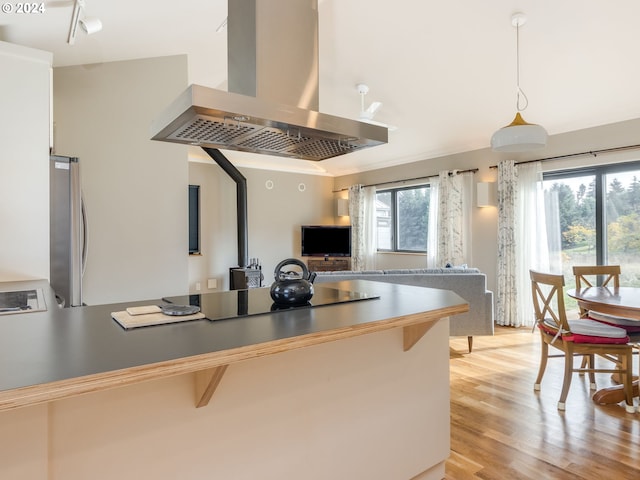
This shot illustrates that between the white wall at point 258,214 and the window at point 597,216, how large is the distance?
4.09 meters

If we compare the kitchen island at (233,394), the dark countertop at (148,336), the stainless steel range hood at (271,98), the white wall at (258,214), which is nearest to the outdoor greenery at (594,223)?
the kitchen island at (233,394)

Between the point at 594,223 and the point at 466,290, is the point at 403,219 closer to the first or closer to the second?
the point at 594,223

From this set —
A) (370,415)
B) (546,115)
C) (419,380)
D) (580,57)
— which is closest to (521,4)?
(580,57)

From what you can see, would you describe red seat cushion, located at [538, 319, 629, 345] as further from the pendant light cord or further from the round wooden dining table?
the pendant light cord

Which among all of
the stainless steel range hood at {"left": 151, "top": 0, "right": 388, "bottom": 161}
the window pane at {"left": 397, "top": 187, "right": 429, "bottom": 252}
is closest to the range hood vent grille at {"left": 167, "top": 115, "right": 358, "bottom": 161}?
the stainless steel range hood at {"left": 151, "top": 0, "right": 388, "bottom": 161}

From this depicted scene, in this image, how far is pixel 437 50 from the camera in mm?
3914

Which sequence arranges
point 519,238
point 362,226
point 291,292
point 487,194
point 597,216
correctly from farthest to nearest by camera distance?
point 362,226, point 487,194, point 519,238, point 597,216, point 291,292

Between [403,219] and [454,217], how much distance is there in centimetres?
119

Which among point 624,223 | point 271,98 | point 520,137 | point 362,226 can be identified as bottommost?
point 624,223

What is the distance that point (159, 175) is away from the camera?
375cm

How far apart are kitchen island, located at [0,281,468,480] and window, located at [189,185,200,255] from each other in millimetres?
4879

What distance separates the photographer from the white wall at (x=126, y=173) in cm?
339

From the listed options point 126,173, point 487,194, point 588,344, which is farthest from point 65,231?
point 487,194

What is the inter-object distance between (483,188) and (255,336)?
193 inches
